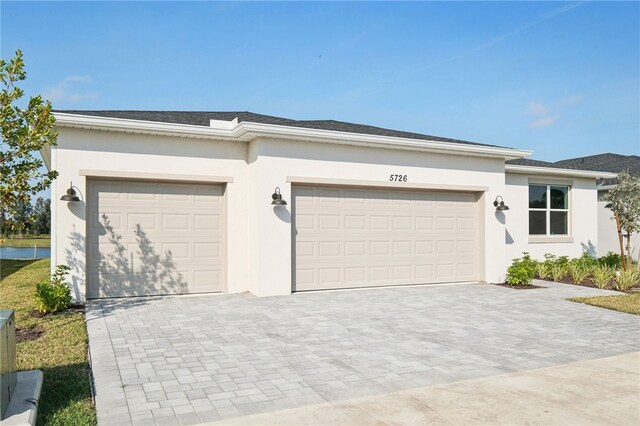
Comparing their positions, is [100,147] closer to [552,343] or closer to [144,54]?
[144,54]

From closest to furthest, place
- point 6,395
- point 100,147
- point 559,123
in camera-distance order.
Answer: point 6,395, point 100,147, point 559,123

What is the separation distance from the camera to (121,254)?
9562 millimetres

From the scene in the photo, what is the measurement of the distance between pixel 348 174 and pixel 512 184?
19.8 ft

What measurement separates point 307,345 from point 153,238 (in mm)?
5090

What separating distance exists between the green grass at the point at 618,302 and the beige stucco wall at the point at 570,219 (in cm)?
360

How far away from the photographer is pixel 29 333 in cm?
688

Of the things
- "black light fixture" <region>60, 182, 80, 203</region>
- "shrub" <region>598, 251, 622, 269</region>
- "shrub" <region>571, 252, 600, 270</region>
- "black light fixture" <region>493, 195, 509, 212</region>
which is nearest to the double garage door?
"black light fixture" <region>60, 182, 80, 203</region>

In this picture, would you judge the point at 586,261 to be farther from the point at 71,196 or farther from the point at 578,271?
the point at 71,196

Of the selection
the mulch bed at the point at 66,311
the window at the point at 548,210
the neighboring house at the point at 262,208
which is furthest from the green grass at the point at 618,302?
the mulch bed at the point at 66,311

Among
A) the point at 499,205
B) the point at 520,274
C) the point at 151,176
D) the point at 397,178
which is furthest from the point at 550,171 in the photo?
the point at 151,176

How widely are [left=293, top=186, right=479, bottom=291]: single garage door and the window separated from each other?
10.7 ft

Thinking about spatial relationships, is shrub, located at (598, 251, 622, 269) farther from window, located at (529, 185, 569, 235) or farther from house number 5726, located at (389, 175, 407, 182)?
house number 5726, located at (389, 175, 407, 182)

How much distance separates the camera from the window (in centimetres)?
1465

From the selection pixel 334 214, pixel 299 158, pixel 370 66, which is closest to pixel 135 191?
pixel 299 158
